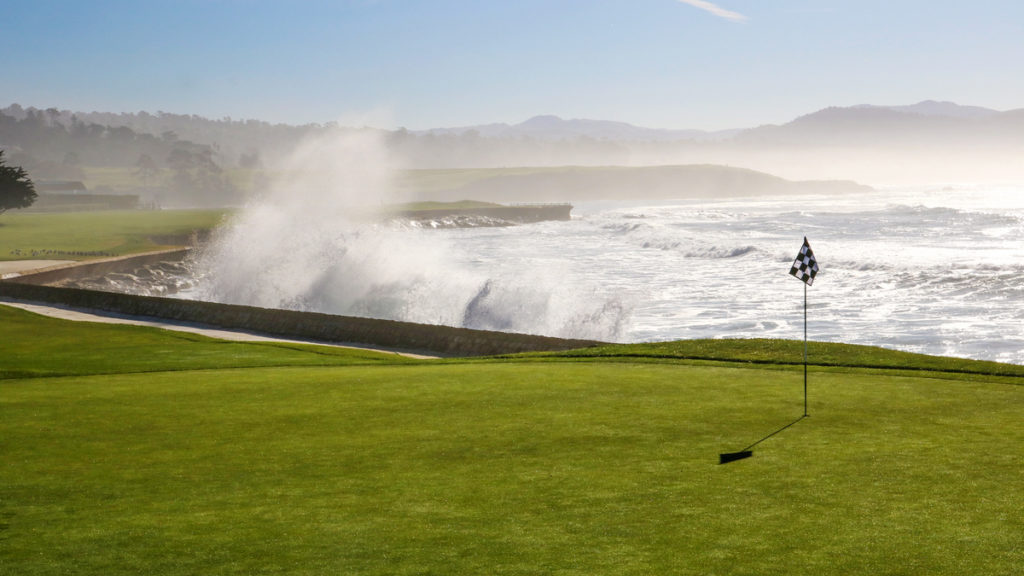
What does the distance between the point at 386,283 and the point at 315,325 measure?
1898 centimetres

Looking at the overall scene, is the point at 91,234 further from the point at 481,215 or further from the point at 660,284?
the point at 481,215

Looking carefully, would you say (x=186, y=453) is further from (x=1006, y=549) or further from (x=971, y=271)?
(x=971, y=271)

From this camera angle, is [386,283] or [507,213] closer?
[386,283]

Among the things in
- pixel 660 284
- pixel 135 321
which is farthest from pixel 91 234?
pixel 660 284

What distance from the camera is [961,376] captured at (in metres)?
14.6

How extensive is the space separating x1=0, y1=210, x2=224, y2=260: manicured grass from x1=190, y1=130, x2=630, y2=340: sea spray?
6423mm

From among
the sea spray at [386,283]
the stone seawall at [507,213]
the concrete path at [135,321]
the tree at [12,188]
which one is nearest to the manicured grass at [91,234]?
the tree at [12,188]

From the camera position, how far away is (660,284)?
163ft

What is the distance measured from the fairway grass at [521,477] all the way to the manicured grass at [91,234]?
2040 inches

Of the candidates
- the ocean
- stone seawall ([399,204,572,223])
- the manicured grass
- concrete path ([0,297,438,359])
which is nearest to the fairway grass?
concrete path ([0,297,438,359])

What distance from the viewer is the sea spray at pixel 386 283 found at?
132 ft

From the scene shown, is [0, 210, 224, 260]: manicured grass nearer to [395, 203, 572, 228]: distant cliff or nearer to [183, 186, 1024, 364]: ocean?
[183, 186, 1024, 364]: ocean

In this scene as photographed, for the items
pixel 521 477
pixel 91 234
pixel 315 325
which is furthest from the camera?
pixel 91 234

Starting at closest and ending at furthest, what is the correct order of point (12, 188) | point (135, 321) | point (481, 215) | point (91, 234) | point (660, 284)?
1. point (135, 321)
2. point (660, 284)
3. point (12, 188)
4. point (91, 234)
5. point (481, 215)
